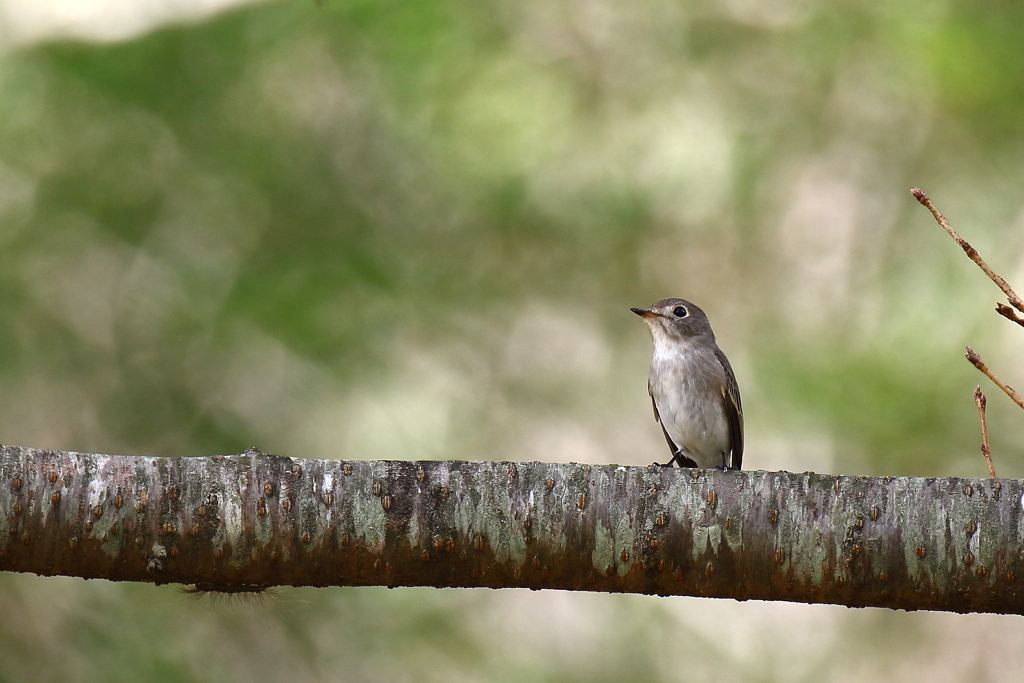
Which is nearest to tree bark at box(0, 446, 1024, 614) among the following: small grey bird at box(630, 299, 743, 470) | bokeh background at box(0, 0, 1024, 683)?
small grey bird at box(630, 299, 743, 470)

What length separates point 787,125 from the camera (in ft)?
24.0

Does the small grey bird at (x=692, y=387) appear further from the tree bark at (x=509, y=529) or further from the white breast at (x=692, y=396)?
the tree bark at (x=509, y=529)

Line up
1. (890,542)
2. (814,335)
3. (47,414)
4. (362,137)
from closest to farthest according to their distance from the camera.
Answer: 1. (890,542)
2. (47,414)
3. (814,335)
4. (362,137)

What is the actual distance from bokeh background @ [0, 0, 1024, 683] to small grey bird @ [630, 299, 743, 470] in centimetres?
97

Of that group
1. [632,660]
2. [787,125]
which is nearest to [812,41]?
[787,125]

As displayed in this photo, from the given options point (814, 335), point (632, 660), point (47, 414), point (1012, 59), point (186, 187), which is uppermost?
point (1012, 59)

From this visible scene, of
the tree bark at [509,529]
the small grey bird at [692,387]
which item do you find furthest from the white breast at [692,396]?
the tree bark at [509,529]

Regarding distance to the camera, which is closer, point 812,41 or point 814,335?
point 814,335

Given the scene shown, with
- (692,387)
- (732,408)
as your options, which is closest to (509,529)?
(692,387)

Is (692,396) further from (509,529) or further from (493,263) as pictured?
(509,529)

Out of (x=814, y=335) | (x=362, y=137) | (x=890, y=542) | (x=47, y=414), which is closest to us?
(x=890, y=542)

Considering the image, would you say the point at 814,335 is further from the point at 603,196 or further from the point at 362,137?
the point at 362,137

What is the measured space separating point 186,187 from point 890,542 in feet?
18.2

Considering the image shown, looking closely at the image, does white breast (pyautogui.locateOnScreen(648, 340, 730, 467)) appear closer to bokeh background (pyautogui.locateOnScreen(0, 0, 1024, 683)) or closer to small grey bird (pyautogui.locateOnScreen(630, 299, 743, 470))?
small grey bird (pyautogui.locateOnScreen(630, 299, 743, 470))
